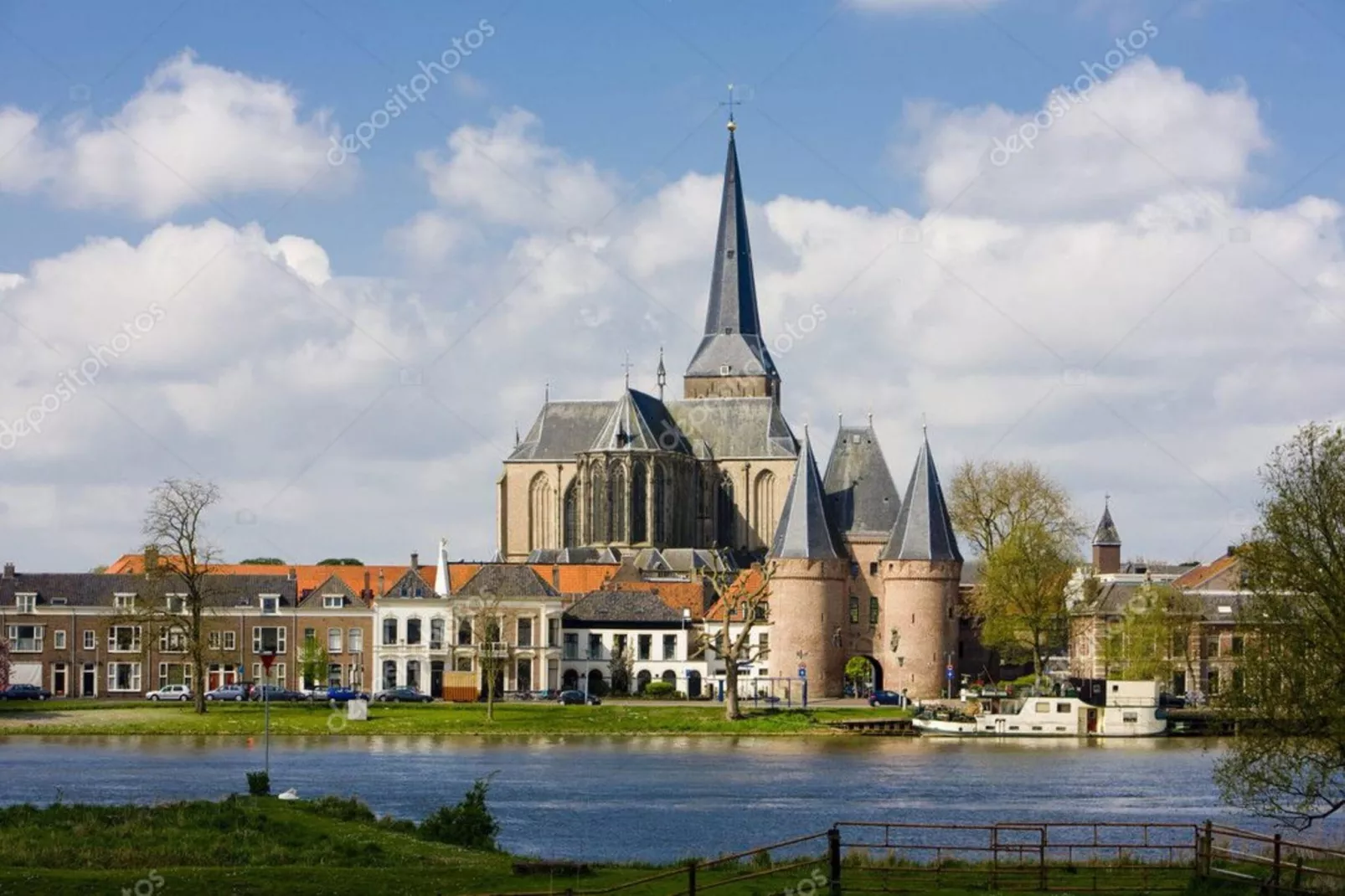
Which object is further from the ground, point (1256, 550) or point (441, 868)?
point (1256, 550)

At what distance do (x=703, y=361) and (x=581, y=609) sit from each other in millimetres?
56140

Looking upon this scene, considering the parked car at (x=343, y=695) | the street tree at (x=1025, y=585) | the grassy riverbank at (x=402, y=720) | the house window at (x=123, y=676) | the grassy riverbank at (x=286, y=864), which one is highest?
the street tree at (x=1025, y=585)

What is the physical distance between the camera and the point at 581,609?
379ft

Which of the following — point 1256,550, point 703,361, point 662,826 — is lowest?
point 662,826

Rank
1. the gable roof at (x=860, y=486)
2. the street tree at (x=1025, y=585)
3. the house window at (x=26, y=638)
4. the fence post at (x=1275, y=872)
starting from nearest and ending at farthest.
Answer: the fence post at (x=1275, y=872)
the street tree at (x=1025, y=585)
the house window at (x=26, y=638)
the gable roof at (x=860, y=486)

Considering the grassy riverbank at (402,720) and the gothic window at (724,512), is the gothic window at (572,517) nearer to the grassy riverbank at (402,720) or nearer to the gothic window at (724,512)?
the gothic window at (724,512)

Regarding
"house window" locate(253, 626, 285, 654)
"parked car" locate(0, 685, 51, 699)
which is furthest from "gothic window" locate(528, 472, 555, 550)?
"parked car" locate(0, 685, 51, 699)

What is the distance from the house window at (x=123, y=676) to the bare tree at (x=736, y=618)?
28.8 m

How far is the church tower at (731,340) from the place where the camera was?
548ft

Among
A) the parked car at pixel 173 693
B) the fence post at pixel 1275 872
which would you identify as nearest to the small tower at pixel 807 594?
the parked car at pixel 173 693

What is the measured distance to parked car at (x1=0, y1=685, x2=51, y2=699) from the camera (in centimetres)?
10119

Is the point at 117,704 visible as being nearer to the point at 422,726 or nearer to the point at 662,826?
the point at 422,726

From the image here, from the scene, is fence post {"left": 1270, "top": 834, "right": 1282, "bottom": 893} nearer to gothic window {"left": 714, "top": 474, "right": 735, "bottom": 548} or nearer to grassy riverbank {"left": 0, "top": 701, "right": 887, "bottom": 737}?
grassy riverbank {"left": 0, "top": 701, "right": 887, "bottom": 737}

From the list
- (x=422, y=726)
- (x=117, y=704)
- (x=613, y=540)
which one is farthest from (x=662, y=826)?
(x=613, y=540)
